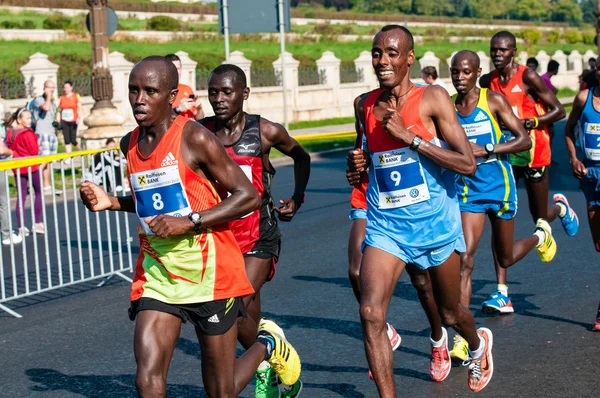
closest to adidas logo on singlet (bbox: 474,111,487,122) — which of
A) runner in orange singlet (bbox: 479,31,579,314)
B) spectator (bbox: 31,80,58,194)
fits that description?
runner in orange singlet (bbox: 479,31,579,314)

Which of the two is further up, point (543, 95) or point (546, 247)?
point (543, 95)

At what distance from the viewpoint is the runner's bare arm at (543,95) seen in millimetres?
8695

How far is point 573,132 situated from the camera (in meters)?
8.05

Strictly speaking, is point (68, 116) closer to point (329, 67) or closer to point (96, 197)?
point (329, 67)

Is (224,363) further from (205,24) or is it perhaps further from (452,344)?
(205,24)

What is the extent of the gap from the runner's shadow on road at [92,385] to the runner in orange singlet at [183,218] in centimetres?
143

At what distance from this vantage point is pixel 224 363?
4621mm

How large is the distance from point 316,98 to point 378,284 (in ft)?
103

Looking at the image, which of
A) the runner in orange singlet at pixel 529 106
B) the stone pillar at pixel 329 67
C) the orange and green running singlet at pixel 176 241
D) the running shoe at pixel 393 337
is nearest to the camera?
the orange and green running singlet at pixel 176 241

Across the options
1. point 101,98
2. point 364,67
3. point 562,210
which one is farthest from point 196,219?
point 364,67

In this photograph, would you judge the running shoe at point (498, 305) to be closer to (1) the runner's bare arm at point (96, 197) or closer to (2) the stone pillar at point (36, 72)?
(1) the runner's bare arm at point (96, 197)

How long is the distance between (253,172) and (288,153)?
1.69 feet

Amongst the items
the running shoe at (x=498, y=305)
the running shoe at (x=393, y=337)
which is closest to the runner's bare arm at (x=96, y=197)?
the running shoe at (x=393, y=337)

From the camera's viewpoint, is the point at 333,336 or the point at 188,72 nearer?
the point at 333,336
